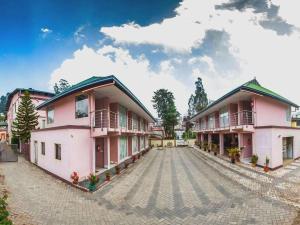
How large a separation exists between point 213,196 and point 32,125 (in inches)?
898

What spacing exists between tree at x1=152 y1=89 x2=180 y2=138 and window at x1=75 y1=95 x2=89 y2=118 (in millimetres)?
39070

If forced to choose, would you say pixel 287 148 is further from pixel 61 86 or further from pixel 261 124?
pixel 61 86

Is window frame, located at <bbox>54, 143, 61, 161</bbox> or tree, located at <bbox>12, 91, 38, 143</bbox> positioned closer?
window frame, located at <bbox>54, 143, 61, 161</bbox>

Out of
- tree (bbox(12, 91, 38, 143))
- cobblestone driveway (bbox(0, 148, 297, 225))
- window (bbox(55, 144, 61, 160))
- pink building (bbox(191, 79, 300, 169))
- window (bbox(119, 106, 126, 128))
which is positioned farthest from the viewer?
tree (bbox(12, 91, 38, 143))

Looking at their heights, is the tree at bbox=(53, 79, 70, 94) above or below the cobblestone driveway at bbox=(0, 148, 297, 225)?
above

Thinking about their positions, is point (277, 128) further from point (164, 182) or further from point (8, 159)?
point (8, 159)

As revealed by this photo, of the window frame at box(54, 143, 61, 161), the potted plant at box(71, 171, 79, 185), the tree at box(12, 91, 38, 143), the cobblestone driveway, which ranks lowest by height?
the cobblestone driveway

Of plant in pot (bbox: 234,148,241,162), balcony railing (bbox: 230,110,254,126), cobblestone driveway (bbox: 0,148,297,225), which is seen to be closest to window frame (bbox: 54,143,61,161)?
cobblestone driveway (bbox: 0,148,297,225)

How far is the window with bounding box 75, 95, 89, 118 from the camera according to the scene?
15.7m

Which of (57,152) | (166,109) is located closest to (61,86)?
(166,109)

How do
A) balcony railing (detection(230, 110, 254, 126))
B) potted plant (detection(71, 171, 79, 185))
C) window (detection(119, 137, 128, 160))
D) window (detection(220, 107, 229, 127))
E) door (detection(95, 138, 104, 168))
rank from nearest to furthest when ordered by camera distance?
potted plant (detection(71, 171, 79, 185)) → door (detection(95, 138, 104, 168)) → balcony railing (detection(230, 110, 254, 126)) → window (detection(119, 137, 128, 160)) → window (detection(220, 107, 229, 127))

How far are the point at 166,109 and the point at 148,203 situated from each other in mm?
46486

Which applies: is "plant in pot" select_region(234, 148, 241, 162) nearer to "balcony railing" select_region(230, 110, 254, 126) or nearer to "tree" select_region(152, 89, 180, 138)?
"balcony railing" select_region(230, 110, 254, 126)

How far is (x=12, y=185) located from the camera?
41.5 ft
